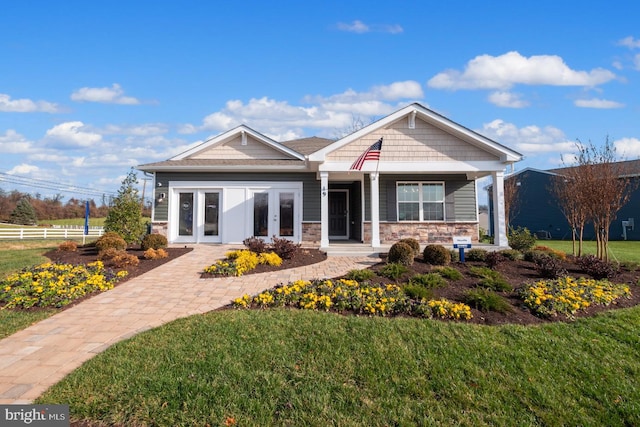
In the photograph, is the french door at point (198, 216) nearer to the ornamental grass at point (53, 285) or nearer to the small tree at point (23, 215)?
the ornamental grass at point (53, 285)

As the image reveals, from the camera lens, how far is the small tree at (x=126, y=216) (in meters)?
11.5

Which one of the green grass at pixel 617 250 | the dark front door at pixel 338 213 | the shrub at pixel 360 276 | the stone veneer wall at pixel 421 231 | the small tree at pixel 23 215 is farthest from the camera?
the small tree at pixel 23 215

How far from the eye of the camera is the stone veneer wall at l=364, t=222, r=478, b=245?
12.7m

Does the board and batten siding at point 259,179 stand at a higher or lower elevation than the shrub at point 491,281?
higher

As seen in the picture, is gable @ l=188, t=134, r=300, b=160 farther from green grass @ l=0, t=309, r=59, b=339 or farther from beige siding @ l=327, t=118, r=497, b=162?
green grass @ l=0, t=309, r=59, b=339

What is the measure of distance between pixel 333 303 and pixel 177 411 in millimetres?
2924

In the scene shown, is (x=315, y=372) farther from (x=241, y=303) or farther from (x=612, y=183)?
(x=612, y=183)

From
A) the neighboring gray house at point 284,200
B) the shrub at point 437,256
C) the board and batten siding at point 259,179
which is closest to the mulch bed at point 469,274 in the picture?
the shrub at point 437,256

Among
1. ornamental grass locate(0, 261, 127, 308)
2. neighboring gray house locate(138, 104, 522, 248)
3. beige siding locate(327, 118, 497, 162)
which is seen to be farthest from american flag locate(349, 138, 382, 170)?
Result: ornamental grass locate(0, 261, 127, 308)

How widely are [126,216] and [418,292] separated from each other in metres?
10.5

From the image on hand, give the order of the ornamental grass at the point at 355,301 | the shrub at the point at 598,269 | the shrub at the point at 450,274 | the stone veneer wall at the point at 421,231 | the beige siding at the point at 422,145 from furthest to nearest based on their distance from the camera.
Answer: the stone veneer wall at the point at 421,231, the beige siding at the point at 422,145, the shrub at the point at 598,269, the shrub at the point at 450,274, the ornamental grass at the point at 355,301

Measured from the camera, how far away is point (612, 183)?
9188mm

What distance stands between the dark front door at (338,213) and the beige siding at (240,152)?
320 centimetres

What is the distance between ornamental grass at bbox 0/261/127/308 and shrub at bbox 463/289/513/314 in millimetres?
6916
